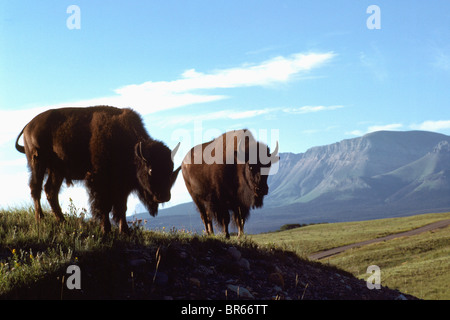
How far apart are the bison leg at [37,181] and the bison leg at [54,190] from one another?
0.20 metres

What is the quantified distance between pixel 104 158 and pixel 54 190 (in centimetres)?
215

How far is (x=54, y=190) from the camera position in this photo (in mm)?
10898

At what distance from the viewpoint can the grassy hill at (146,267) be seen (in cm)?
739

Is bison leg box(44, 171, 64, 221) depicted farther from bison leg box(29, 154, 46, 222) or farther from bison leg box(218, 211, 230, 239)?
bison leg box(218, 211, 230, 239)

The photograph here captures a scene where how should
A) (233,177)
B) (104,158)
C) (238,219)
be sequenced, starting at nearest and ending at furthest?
(104,158) < (233,177) < (238,219)

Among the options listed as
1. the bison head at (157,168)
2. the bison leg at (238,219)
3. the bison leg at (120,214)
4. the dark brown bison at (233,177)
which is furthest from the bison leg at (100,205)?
the bison leg at (238,219)

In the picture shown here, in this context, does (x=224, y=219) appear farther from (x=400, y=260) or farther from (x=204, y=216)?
(x=400, y=260)

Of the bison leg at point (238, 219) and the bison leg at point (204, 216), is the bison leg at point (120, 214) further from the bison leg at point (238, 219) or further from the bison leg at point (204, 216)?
the bison leg at point (204, 216)

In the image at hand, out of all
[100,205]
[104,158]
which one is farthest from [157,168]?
[100,205]

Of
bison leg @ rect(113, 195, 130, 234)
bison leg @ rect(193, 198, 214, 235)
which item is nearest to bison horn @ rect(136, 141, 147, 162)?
bison leg @ rect(113, 195, 130, 234)

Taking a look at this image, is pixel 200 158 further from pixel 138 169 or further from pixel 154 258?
pixel 154 258

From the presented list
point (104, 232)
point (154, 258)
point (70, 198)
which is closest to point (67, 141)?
point (70, 198)

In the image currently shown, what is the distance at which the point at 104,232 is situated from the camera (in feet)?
31.1
